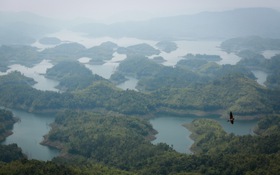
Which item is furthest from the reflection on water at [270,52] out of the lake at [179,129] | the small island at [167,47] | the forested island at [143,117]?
the lake at [179,129]

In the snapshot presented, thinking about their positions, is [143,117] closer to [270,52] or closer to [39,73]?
[39,73]

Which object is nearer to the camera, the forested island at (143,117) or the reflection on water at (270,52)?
the forested island at (143,117)

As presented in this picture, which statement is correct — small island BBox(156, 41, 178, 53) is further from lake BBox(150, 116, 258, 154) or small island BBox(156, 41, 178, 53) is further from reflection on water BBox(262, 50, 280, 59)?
lake BBox(150, 116, 258, 154)

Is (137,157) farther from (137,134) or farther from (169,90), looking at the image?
(169,90)

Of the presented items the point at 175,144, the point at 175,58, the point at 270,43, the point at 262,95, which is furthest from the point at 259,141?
the point at 270,43

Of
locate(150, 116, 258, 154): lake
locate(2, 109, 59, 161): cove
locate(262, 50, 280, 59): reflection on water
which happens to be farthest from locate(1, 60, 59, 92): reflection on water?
locate(262, 50, 280, 59): reflection on water

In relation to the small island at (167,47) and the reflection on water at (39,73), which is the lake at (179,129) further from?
the small island at (167,47)
